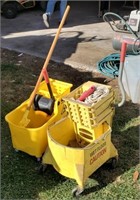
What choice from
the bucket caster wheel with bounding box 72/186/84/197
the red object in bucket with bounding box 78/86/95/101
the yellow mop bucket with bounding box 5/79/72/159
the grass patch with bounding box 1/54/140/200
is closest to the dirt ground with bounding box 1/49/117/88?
the grass patch with bounding box 1/54/140/200

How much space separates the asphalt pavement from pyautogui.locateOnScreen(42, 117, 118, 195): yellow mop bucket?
2.29 m

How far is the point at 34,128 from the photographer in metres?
3.92

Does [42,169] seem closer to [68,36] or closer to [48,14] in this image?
[68,36]

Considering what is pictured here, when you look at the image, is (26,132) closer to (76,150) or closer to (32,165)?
(32,165)

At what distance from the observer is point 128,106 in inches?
192

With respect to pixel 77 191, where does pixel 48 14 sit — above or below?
above

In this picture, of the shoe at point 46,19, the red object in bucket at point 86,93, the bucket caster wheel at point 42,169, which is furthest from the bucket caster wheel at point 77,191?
the shoe at point 46,19

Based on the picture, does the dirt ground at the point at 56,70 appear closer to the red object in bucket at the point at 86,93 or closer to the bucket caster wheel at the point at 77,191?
the red object in bucket at the point at 86,93

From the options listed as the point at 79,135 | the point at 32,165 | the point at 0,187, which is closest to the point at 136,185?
the point at 79,135

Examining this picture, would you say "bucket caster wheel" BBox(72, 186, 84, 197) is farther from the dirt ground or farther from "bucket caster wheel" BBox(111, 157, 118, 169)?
the dirt ground

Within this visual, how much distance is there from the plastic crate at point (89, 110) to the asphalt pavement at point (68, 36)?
224 cm

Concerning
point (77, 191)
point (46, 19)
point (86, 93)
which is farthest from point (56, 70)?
point (77, 191)

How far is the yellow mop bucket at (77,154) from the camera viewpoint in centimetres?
338

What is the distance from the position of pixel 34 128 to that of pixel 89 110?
72 cm
